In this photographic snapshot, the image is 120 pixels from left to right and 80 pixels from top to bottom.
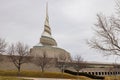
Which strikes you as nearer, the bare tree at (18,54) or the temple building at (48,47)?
the bare tree at (18,54)

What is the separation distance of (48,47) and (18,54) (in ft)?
129

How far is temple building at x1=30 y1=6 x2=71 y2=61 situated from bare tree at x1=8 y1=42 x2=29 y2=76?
28517mm

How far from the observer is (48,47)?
343 feet

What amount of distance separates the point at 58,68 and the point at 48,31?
1555 inches

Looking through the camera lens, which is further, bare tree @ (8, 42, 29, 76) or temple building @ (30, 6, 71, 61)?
temple building @ (30, 6, 71, 61)

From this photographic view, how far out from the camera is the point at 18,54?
65.6 meters

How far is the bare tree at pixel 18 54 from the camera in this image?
62662mm

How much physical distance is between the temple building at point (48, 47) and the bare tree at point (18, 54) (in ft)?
93.6

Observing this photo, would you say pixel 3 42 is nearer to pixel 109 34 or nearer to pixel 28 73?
pixel 28 73

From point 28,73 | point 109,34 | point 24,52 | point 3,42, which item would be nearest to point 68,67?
point 24,52

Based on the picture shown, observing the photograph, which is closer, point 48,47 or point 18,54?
point 18,54

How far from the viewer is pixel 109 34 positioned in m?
17.8

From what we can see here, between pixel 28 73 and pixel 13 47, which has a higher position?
pixel 13 47

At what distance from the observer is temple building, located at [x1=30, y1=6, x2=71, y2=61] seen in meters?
101
